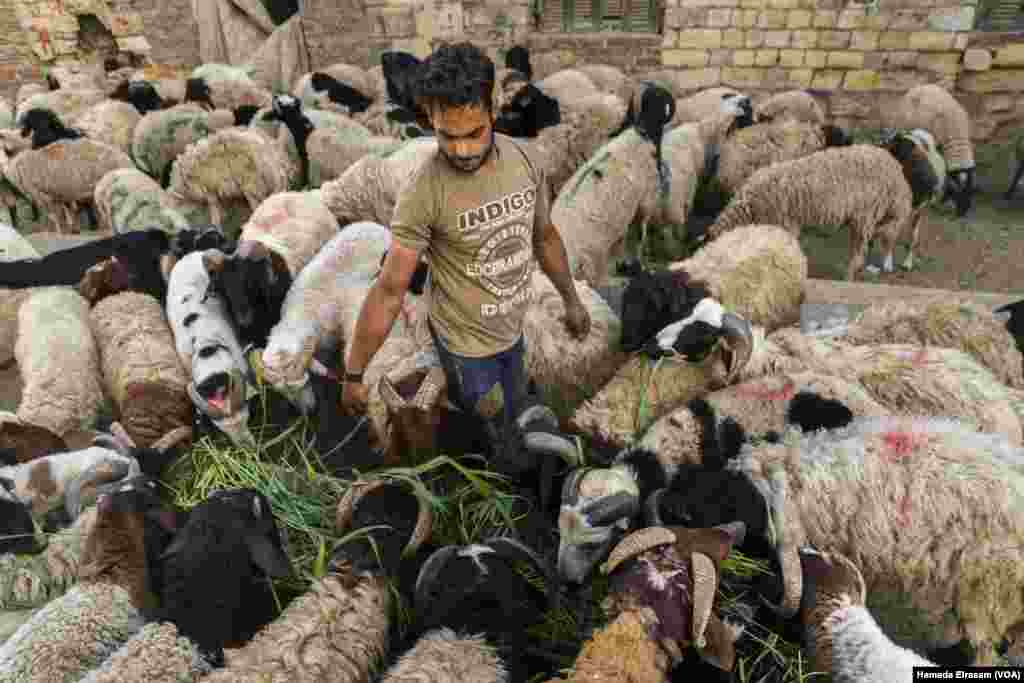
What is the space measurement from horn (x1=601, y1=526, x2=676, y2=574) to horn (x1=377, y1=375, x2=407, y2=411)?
128cm

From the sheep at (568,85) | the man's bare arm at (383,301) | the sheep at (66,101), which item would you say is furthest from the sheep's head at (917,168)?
the sheep at (66,101)

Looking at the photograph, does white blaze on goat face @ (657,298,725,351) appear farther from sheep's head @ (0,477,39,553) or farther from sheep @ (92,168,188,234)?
sheep @ (92,168,188,234)

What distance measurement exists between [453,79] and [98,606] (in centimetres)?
270

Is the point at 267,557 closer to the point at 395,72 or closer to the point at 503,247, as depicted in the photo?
the point at 503,247

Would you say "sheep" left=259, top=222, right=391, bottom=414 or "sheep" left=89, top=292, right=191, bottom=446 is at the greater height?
"sheep" left=259, top=222, right=391, bottom=414

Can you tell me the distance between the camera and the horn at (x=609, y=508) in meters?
2.85

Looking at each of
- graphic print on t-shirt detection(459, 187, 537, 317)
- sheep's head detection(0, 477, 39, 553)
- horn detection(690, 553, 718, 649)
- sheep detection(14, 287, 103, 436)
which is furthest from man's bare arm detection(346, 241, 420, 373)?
sheep detection(14, 287, 103, 436)

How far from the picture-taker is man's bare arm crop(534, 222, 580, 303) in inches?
117

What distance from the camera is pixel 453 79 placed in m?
2.13

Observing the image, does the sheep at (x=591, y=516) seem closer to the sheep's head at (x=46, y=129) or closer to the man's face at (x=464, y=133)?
the man's face at (x=464, y=133)

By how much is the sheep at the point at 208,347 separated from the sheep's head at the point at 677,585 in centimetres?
233

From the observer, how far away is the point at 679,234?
22.9 ft

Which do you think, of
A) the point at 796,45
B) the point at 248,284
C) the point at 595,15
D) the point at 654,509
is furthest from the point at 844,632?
the point at 595,15

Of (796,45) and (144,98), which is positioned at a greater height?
(796,45)
